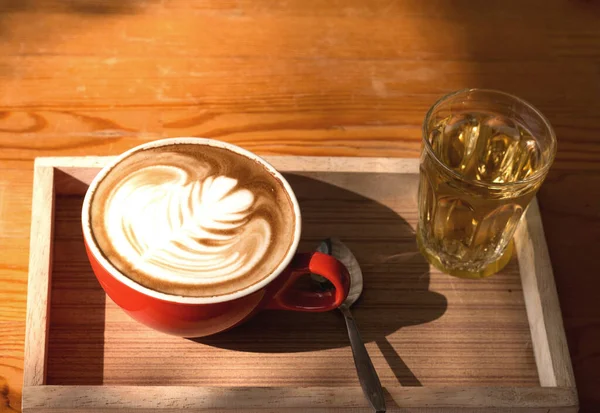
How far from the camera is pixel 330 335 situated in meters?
0.84

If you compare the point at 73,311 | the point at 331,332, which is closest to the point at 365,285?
the point at 331,332

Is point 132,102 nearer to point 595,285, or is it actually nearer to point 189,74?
point 189,74

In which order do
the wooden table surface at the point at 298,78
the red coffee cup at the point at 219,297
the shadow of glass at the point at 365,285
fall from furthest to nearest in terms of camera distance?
the wooden table surface at the point at 298,78, the shadow of glass at the point at 365,285, the red coffee cup at the point at 219,297

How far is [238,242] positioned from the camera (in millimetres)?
771

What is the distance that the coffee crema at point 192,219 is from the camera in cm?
74

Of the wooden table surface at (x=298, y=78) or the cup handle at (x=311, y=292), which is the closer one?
the cup handle at (x=311, y=292)

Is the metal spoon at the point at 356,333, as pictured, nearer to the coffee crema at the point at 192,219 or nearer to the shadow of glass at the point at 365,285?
the shadow of glass at the point at 365,285

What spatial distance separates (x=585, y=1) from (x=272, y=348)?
2.60 feet

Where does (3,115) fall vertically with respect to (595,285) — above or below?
above

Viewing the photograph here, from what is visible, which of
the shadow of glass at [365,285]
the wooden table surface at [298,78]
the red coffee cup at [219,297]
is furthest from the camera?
the wooden table surface at [298,78]

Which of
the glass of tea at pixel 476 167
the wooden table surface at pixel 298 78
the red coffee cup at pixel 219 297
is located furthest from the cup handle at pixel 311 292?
the wooden table surface at pixel 298 78

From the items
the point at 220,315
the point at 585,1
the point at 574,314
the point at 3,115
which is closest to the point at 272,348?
the point at 220,315

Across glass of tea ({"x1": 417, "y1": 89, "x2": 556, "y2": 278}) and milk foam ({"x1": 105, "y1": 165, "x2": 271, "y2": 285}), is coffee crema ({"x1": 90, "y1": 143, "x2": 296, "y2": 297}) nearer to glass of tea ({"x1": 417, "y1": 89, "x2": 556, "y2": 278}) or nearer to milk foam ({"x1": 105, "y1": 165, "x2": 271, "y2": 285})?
milk foam ({"x1": 105, "y1": 165, "x2": 271, "y2": 285})

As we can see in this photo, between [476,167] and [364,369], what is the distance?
0.29m
